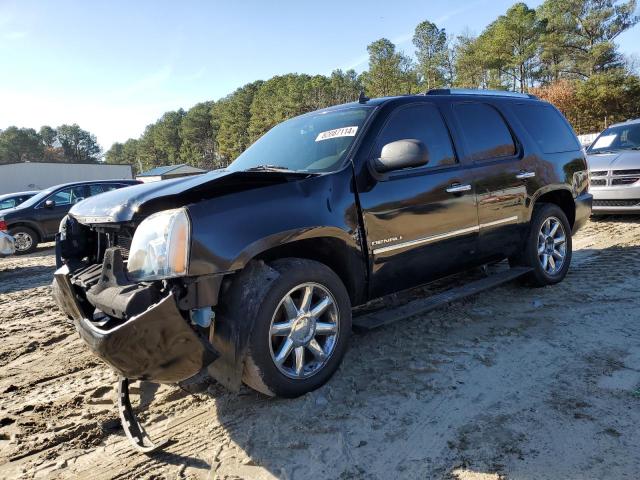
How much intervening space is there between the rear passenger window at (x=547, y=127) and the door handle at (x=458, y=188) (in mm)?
1338

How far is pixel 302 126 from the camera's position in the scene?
12.8 feet

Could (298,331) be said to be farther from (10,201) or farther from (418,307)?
(10,201)

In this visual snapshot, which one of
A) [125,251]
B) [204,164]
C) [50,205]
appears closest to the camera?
[125,251]

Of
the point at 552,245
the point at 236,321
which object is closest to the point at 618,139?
the point at 552,245

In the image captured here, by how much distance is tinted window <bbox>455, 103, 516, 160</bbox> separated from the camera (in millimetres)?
3916

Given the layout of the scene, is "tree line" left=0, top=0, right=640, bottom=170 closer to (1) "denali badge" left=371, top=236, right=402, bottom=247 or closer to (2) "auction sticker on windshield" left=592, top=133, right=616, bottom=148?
(2) "auction sticker on windshield" left=592, top=133, right=616, bottom=148

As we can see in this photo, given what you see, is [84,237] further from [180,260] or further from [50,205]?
[50,205]

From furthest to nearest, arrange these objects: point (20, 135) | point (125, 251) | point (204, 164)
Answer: point (20, 135)
point (204, 164)
point (125, 251)

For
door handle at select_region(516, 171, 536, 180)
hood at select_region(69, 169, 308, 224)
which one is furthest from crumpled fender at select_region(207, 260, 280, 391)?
door handle at select_region(516, 171, 536, 180)

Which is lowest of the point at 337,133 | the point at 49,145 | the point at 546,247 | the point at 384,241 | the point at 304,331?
the point at 546,247

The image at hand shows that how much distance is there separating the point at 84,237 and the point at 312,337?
1.81 m

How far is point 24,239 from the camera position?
10.8 meters

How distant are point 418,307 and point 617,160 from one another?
21.6ft

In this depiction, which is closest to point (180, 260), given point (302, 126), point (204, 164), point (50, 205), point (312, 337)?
point (312, 337)
